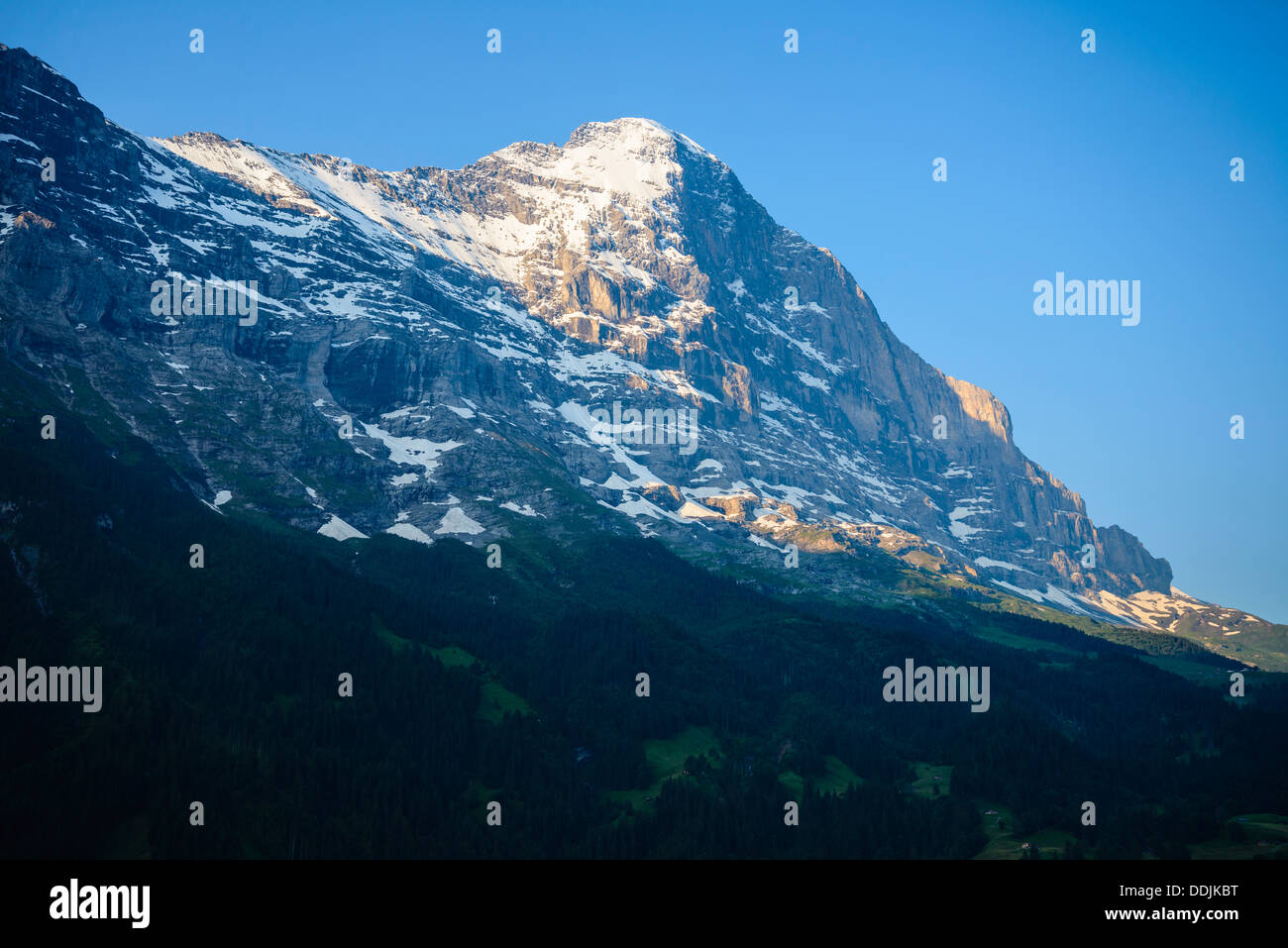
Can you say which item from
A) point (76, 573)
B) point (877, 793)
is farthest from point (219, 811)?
point (877, 793)

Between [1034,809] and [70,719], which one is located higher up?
[70,719]

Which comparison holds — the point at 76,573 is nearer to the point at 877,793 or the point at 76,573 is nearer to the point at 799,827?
the point at 799,827

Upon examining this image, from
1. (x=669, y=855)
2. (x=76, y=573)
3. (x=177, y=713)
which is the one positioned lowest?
(x=669, y=855)
